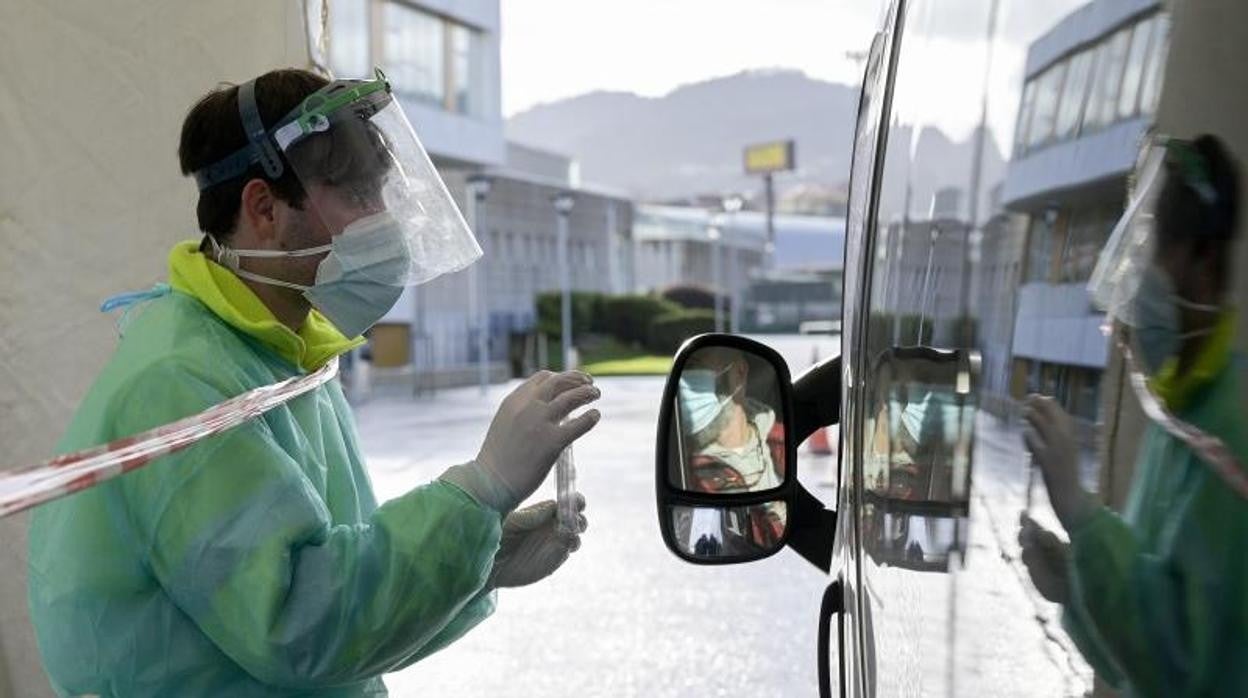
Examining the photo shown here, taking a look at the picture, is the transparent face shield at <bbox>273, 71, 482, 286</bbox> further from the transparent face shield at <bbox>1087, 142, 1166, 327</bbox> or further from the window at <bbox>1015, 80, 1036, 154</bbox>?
the transparent face shield at <bbox>1087, 142, 1166, 327</bbox>

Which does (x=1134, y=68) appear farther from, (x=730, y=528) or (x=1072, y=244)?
(x=730, y=528)

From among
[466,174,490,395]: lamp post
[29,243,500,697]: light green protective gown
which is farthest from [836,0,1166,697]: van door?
[466,174,490,395]: lamp post

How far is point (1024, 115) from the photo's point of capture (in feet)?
3.24

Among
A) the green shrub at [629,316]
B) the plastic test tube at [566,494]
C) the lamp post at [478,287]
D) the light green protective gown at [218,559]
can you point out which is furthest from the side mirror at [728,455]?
the green shrub at [629,316]

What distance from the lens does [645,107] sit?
148000mm

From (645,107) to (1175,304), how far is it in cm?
14979

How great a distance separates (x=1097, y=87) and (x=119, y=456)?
107 cm

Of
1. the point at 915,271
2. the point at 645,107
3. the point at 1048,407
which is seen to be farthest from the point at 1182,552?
the point at 645,107

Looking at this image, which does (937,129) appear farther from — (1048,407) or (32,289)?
(32,289)

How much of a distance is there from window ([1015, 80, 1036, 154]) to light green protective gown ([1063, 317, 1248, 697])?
1.05 feet

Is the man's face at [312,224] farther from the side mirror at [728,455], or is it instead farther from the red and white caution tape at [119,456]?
the side mirror at [728,455]

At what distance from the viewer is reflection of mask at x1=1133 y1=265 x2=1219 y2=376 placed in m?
0.73

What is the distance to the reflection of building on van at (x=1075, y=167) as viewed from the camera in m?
0.80

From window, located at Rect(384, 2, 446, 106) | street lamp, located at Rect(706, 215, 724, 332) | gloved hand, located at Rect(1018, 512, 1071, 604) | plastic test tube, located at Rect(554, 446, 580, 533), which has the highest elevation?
window, located at Rect(384, 2, 446, 106)
